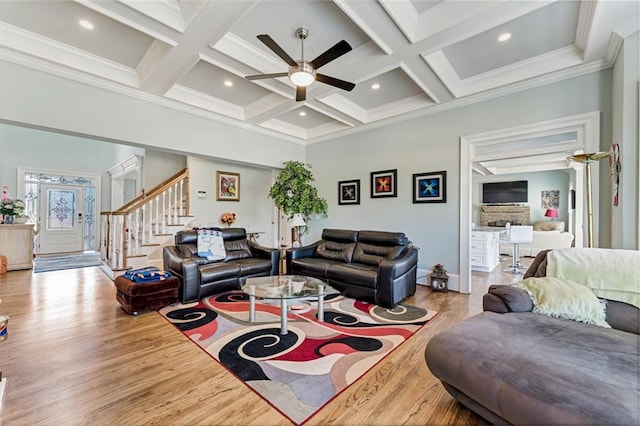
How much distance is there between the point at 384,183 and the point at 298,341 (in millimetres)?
3419

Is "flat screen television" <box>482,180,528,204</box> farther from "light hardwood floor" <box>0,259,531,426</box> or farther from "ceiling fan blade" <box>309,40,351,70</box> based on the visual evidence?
"ceiling fan blade" <box>309,40,351,70</box>

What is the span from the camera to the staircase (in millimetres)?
4980

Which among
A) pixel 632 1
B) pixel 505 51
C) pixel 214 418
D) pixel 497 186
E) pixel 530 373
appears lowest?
pixel 214 418

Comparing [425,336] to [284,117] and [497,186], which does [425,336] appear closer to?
[284,117]

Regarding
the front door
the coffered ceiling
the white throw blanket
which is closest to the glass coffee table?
the white throw blanket

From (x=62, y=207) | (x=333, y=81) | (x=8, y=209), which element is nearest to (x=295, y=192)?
(x=333, y=81)

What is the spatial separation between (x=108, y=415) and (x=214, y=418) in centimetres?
63

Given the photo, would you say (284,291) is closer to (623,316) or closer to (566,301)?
(566,301)

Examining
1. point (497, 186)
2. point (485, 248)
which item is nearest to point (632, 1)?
point (485, 248)

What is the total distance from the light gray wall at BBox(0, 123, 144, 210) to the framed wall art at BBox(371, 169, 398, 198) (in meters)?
5.41

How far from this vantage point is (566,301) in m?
1.90

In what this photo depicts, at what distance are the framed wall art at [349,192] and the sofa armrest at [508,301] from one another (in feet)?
11.8

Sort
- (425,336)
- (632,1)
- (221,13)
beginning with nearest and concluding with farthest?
(632,1), (221,13), (425,336)

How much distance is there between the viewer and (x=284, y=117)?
5.45 m
